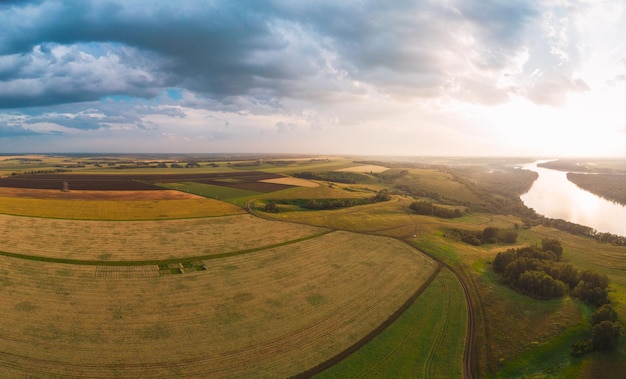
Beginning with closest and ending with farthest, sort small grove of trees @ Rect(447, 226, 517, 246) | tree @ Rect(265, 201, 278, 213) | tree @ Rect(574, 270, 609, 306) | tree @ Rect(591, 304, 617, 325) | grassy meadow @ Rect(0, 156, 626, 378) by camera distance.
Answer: grassy meadow @ Rect(0, 156, 626, 378)
tree @ Rect(591, 304, 617, 325)
tree @ Rect(574, 270, 609, 306)
small grove of trees @ Rect(447, 226, 517, 246)
tree @ Rect(265, 201, 278, 213)

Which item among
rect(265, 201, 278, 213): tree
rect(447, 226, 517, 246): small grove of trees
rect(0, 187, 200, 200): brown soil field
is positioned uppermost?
rect(0, 187, 200, 200): brown soil field

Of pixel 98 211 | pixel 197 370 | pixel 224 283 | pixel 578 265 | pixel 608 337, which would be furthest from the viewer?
pixel 98 211

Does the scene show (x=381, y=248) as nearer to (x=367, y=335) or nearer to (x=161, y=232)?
(x=367, y=335)

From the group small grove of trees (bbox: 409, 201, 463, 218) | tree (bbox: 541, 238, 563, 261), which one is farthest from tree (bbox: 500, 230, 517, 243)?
small grove of trees (bbox: 409, 201, 463, 218)

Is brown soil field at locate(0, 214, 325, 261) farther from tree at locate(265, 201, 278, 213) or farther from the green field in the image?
the green field

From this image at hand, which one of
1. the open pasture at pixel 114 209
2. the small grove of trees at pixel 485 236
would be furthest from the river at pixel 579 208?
the open pasture at pixel 114 209

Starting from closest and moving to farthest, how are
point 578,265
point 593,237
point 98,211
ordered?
point 578,265, point 98,211, point 593,237

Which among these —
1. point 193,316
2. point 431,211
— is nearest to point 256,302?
point 193,316

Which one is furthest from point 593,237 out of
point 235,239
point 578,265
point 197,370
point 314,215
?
point 197,370
